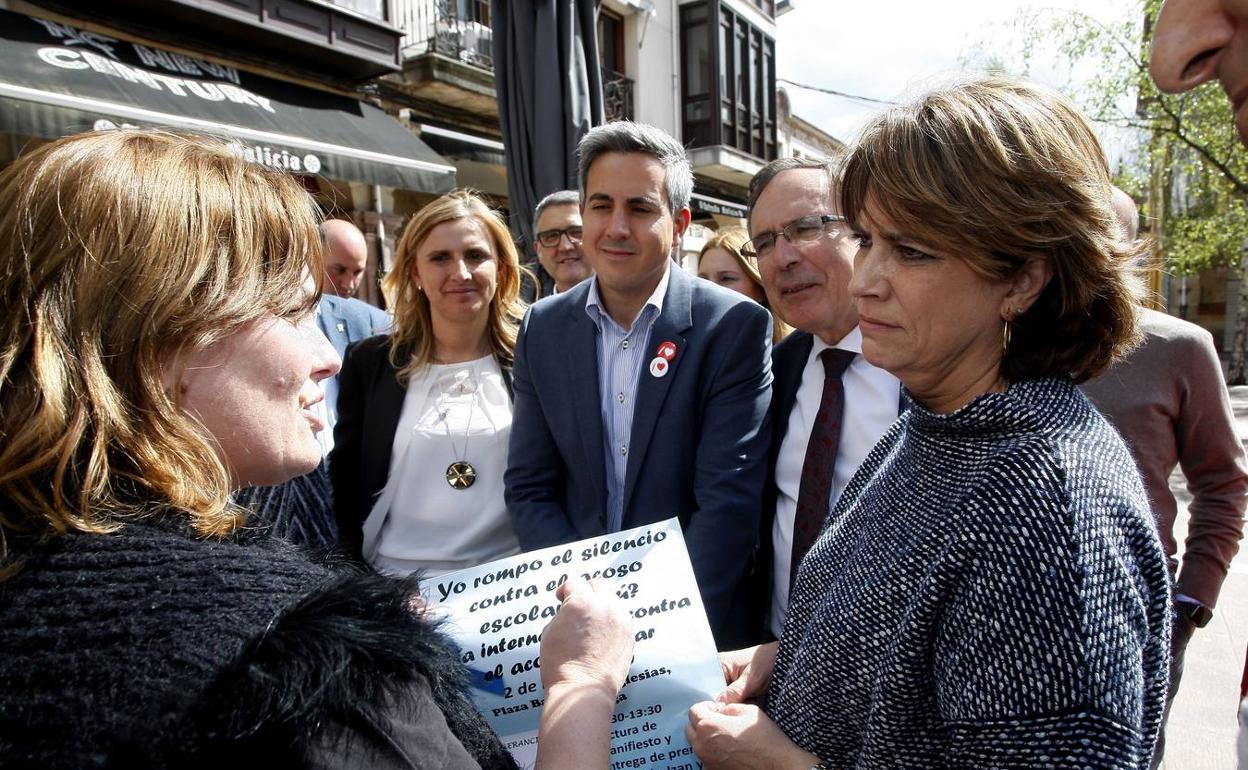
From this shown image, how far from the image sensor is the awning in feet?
19.8

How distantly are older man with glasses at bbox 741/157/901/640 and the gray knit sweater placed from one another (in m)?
0.82

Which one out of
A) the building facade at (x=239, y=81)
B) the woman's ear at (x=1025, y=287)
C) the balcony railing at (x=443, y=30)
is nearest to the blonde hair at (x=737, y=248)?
the woman's ear at (x=1025, y=287)

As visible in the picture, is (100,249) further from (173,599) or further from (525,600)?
(525,600)

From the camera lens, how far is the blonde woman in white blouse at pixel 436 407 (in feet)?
8.74

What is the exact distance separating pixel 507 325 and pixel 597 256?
0.65 meters

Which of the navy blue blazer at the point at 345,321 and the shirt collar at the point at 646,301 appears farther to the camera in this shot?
the navy blue blazer at the point at 345,321

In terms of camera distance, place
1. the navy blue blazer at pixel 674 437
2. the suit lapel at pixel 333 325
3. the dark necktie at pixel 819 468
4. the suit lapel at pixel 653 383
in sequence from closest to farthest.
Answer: the dark necktie at pixel 819 468 < the navy blue blazer at pixel 674 437 < the suit lapel at pixel 653 383 < the suit lapel at pixel 333 325

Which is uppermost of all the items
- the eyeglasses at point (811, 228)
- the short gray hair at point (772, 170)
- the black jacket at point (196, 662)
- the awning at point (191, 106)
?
the awning at point (191, 106)

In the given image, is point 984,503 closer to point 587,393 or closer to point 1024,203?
point 1024,203

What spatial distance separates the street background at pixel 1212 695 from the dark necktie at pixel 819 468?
222cm

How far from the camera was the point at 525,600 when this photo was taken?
4.93 ft

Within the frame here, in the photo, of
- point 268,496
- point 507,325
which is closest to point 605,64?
point 507,325

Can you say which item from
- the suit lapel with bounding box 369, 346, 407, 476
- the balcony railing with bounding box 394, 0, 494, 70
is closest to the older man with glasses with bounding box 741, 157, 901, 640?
the suit lapel with bounding box 369, 346, 407, 476

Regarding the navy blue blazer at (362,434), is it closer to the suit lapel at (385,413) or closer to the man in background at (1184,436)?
the suit lapel at (385,413)
